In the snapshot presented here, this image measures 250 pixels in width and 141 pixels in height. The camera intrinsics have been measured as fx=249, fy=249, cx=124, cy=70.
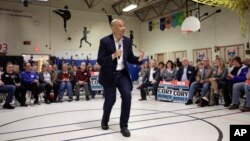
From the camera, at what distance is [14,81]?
6.96 meters

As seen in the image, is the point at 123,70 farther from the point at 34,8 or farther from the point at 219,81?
the point at 34,8

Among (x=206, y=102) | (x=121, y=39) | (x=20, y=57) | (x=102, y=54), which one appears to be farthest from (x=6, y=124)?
(x=20, y=57)

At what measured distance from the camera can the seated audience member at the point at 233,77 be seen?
5805mm

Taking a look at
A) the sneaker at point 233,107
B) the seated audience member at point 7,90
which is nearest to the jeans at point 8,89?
the seated audience member at point 7,90

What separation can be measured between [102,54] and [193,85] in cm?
380

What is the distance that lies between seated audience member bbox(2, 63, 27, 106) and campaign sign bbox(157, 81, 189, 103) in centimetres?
398

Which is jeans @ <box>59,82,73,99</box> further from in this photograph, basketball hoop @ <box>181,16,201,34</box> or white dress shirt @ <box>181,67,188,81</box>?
basketball hoop @ <box>181,16,201,34</box>

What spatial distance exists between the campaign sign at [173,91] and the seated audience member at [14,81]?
3982 mm

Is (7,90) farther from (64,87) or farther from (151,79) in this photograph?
(151,79)

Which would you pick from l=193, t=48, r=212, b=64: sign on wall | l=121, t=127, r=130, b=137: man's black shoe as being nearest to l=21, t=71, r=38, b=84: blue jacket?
l=121, t=127, r=130, b=137: man's black shoe

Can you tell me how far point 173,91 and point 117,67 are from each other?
161 inches

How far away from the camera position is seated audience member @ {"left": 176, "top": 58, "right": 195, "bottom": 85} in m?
6.98

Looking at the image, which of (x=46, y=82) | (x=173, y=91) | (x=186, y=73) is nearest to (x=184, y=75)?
(x=186, y=73)

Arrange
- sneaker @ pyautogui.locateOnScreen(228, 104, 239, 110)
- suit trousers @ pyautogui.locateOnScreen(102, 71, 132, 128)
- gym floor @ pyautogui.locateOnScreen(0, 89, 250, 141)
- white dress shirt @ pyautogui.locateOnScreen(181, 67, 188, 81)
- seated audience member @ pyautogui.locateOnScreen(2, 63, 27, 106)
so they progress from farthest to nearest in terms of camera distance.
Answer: white dress shirt @ pyautogui.locateOnScreen(181, 67, 188, 81)
seated audience member @ pyautogui.locateOnScreen(2, 63, 27, 106)
sneaker @ pyautogui.locateOnScreen(228, 104, 239, 110)
suit trousers @ pyautogui.locateOnScreen(102, 71, 132, 128)
gym floor @ pyautogui.locateOnScreen(0, 89, 250, 141)
